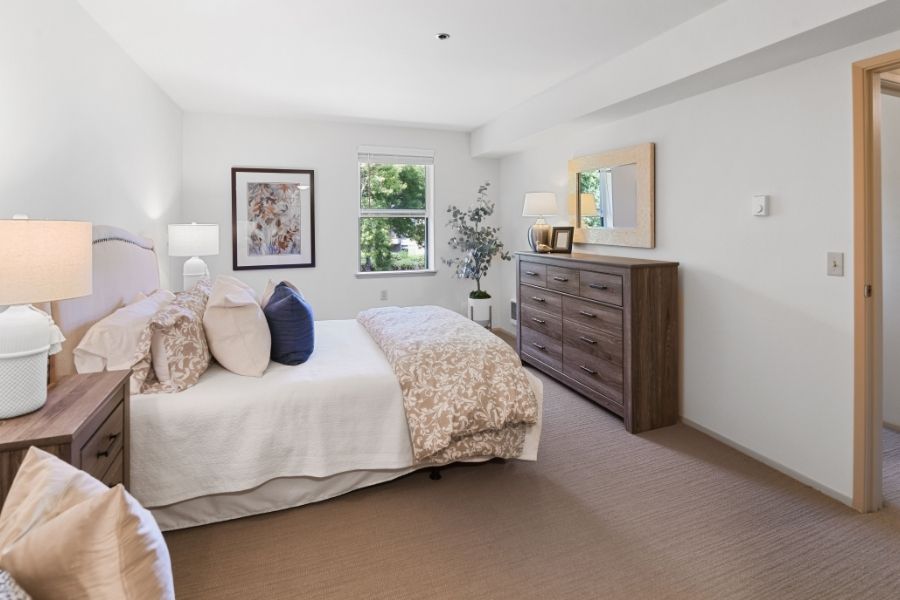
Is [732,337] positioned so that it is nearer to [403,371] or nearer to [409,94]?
[403,371]

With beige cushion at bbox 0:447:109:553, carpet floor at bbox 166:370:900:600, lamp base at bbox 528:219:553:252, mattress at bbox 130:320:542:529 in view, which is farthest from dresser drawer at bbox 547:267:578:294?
beige cushion at bbox 0:447:109:553

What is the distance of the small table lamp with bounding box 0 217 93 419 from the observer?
4.56 ft

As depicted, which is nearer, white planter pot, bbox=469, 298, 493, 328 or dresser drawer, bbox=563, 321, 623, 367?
dresser drawer, bbox=563, 321, 623, 367

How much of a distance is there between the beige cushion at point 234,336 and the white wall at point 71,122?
851 millimetres

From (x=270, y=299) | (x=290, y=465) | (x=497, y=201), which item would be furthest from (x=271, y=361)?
(x=497, y=201)

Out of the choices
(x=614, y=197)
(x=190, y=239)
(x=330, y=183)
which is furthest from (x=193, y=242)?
(x=614, y=197)

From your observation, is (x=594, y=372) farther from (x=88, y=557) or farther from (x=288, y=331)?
(x=88, y=557)

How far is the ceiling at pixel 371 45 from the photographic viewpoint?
2654 mm

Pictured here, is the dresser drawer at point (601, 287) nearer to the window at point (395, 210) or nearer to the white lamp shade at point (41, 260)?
the window at point (395, 210)

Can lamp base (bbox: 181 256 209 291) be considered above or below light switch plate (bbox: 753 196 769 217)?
below

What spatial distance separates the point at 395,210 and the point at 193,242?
2312 mm

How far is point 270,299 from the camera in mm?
2678

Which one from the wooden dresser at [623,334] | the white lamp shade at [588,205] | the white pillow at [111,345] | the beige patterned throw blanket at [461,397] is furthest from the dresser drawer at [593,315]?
the white pillow at [111,345]

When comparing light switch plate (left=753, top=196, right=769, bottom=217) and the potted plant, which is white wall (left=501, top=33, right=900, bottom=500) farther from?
the potted plant
